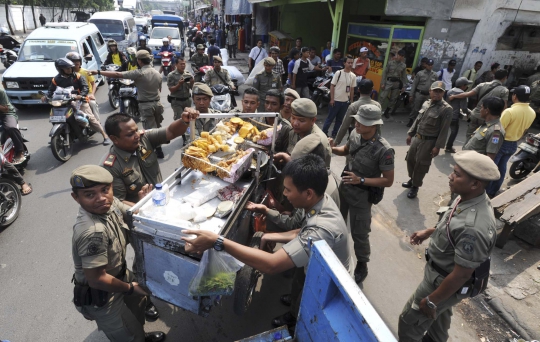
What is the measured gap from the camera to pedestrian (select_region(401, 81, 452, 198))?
4.80m

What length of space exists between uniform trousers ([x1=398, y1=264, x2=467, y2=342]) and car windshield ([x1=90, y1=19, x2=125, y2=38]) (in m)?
16.9

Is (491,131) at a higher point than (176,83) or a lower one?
higher

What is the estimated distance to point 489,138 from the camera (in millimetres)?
4305

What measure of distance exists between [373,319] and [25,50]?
11.3 m

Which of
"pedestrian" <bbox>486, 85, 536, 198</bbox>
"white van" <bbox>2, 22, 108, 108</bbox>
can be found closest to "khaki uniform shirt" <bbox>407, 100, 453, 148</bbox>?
"pedestrian" <bbox>486, 85, 536, 198</bbox>

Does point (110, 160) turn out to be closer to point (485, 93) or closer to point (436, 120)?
point (436, 120)

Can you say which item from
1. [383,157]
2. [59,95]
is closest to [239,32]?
[59,95]

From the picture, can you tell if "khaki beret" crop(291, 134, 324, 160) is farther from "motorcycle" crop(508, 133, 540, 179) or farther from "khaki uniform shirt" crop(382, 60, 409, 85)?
"khaki uniform shirt" crop(382, 60, 409, 85)

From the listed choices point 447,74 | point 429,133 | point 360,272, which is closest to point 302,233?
point 360,272

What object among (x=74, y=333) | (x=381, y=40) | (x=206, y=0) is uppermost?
(x=206, y=0)

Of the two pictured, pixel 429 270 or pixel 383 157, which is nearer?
pixel 429 270

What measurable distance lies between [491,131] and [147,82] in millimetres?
5881

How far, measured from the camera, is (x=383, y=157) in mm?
3127

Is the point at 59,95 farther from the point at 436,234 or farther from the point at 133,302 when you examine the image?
the point at 436,234
